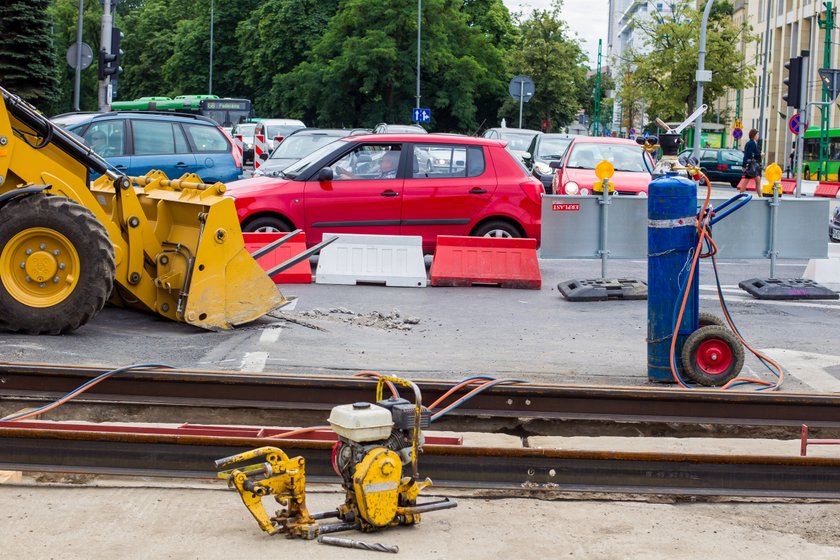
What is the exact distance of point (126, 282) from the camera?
1021 cm

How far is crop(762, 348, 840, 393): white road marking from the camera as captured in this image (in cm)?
884

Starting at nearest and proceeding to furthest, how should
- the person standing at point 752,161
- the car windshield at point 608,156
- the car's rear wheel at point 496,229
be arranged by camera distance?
the car's rear wheel at point 496,229
the car windshield at point 608,156
the person standing at point 752,161

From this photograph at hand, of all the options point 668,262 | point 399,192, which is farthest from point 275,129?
point 668,262

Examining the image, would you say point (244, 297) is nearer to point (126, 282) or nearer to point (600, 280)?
point (126, 282)

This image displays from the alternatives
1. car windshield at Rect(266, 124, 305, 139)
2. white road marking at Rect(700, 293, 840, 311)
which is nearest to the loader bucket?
white road marking at Rect(700, 293, 840, 311)

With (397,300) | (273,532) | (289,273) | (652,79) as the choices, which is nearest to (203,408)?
(273,532)

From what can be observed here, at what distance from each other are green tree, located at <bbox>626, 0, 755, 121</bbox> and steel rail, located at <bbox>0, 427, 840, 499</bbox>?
5663 cm

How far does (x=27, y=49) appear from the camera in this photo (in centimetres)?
5088

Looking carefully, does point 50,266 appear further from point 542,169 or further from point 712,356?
point 542,169

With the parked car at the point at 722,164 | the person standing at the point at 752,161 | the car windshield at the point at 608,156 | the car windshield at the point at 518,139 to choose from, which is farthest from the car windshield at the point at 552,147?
the parked car at the point at 722,164

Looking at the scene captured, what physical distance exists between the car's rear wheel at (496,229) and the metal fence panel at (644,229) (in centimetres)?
124

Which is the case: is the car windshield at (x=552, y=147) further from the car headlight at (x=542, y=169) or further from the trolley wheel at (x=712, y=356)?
the trolley wheel at (x=712, y=356)

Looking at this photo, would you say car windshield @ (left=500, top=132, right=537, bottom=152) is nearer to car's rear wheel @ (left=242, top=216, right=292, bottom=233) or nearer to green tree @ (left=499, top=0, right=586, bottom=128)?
car's rear wheel @ (left=242, top=216, right=292, bottom=233)

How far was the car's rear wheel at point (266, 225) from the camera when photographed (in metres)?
14.6
